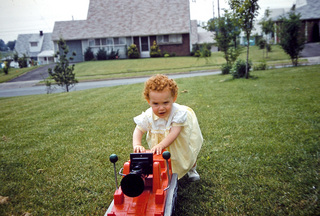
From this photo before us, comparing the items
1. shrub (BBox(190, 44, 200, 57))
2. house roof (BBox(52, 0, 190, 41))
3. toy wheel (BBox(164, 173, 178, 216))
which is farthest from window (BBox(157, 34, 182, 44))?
toy wheel (BBox(164, 173, 178, 216))

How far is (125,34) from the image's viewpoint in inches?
1308

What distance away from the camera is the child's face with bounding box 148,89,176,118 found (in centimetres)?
256

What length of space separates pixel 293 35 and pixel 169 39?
67.4 ft

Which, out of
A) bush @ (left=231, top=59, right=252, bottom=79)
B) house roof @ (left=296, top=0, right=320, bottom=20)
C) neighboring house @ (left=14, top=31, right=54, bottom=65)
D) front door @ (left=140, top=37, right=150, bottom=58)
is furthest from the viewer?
neighboring house @ (left=14, top=31, right=54, bottom=65)

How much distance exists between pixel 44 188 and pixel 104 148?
3.99 feet

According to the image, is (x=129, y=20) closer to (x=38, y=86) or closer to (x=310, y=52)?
(x=38, y=86)

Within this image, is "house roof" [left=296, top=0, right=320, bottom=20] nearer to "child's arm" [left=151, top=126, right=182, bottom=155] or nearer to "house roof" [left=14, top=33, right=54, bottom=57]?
"child's arm" [left=151, top=126, right=182, bottom=155]

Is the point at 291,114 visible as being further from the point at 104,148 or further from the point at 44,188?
the point at 44,188

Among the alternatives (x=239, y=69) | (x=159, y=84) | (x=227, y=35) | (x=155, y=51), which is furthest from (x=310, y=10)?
(x=159, y=84)

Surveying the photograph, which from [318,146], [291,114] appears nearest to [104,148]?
[318,146]

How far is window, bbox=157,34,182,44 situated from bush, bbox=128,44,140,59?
3.31m

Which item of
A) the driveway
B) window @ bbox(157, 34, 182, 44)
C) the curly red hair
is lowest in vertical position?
the curly red hair

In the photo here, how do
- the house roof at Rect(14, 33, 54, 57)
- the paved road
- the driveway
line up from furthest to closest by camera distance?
the house roof at Rect(14, 33, 54, 57) < the driveway < the paved road

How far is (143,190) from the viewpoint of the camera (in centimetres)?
206
